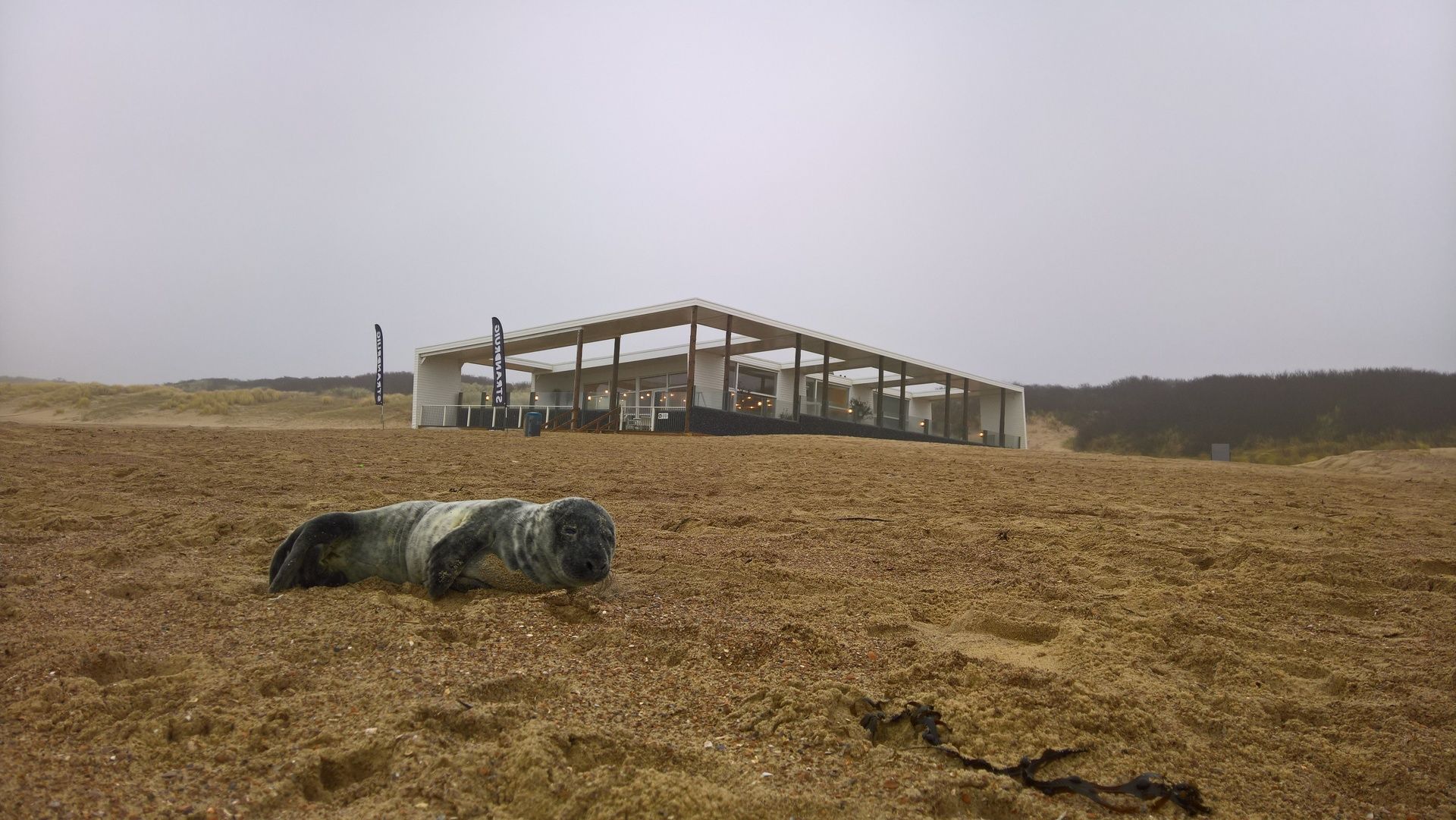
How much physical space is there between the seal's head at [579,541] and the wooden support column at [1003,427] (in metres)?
34.3

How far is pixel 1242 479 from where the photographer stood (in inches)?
374

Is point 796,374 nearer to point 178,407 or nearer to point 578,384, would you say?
point 578,384

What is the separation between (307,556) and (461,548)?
0.80 m

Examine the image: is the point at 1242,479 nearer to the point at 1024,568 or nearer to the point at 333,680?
the point at 1024,568

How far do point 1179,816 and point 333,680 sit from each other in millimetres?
2528

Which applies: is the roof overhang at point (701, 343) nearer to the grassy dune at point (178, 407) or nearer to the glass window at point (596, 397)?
the glass window at point (596, 397)

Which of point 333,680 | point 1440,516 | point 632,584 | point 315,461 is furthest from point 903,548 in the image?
point 315,461

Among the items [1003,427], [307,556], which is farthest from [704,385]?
[307,556]

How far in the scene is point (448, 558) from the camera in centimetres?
352

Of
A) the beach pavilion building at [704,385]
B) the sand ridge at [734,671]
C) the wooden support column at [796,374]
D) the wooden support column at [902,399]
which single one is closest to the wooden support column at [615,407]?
the beach pavilion building at [704,385]

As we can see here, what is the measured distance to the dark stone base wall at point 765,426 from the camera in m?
22.2

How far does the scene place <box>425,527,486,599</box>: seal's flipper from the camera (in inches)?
137

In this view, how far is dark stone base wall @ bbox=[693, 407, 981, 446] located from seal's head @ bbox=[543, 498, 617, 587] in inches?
696

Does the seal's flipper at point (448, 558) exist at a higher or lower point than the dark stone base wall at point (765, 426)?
lower
